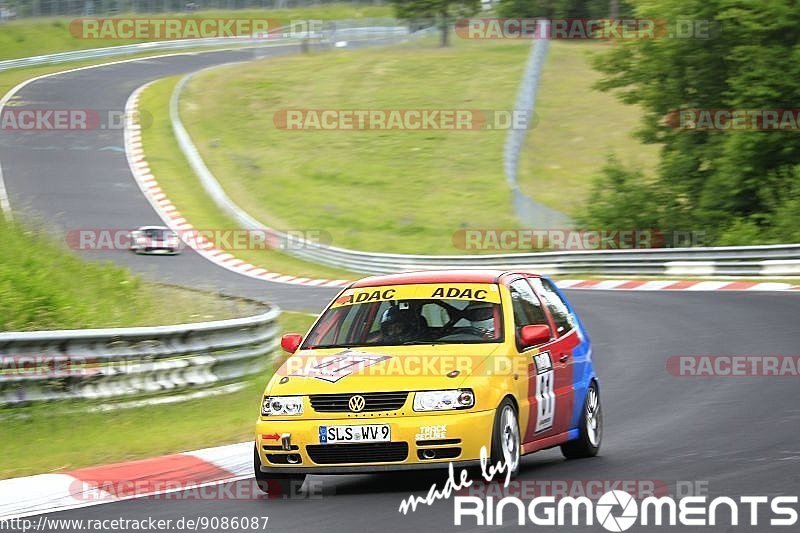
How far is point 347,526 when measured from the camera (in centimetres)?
740

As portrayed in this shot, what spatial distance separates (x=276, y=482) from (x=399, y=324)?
1.42 m

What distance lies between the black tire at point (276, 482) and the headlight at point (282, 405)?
268 millimetres

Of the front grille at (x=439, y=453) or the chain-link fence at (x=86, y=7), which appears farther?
the chain-link fence at (x=86, y=7)

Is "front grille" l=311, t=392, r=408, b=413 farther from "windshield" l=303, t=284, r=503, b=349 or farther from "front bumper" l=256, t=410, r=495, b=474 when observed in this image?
"windshield" l=303, t=284, r=503, b=349

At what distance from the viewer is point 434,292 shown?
373 inches

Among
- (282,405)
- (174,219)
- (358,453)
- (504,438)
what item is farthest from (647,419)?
(174,219)

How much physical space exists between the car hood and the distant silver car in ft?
85.5

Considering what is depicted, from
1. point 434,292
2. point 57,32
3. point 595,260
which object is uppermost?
point 434,292

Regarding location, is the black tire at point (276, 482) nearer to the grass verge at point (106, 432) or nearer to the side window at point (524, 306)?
the side window at point (524, 306)

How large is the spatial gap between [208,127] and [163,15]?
20.8 m

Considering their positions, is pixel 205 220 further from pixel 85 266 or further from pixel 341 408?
pixel 341 408

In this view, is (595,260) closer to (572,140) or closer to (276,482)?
(572,140)

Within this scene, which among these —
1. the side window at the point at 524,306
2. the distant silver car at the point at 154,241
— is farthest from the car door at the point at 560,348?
the distant silver car at the point at 154,241

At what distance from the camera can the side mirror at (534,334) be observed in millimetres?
9016
